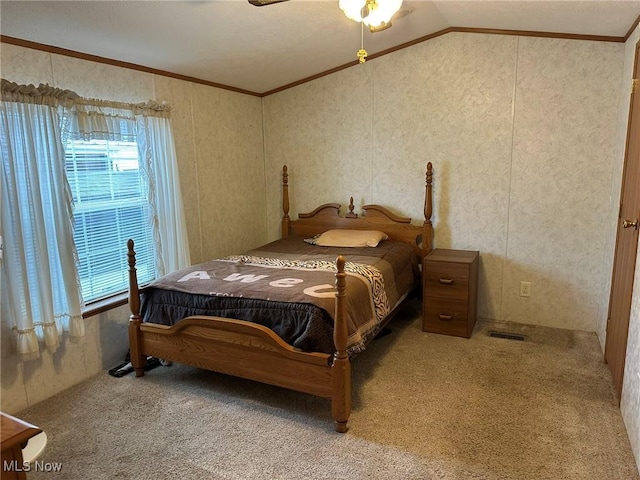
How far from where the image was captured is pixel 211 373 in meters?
2.95

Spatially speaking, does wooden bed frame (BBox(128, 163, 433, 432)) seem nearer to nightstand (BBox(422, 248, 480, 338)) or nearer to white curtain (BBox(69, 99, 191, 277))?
nightstand (BBox(422, 248, 480, 338))

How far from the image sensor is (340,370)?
2236 millimetres

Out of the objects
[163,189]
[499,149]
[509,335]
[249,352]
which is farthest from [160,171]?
[509,335]

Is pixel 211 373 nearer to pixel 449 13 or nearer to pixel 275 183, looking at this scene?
pixel 275 183

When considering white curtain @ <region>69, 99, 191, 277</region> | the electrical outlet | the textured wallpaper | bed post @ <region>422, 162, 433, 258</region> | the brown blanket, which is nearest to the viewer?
the brown blanket

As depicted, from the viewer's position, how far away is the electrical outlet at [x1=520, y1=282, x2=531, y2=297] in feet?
12.0

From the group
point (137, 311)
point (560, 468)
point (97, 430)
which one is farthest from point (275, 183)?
point (560, 468)

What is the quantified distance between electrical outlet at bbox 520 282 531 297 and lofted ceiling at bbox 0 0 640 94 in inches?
74.8

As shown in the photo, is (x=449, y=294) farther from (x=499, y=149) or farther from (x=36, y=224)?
(x=36, y=224)

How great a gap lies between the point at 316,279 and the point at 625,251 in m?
1.82

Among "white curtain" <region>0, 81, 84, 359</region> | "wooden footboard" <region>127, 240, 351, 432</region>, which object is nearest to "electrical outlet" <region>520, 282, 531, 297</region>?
"wooden footboard" <region>127, 240, 351, 432</region>

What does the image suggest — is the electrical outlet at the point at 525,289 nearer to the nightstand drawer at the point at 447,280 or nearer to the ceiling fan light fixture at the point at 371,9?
the nightstand drawer at the point at 447,280

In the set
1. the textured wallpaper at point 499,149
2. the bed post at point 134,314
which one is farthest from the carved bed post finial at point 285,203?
the bed post at point 134,314

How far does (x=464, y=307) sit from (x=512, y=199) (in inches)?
38.7
